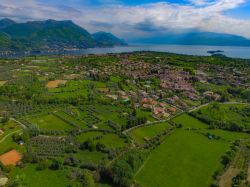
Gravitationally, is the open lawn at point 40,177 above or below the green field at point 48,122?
below

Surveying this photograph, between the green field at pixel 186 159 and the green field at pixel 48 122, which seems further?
the green field at pixel 48 122

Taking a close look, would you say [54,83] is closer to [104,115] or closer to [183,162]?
[104,115]

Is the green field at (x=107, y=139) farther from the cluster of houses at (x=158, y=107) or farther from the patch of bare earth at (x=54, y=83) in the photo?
the patch of bare earth at (x=54, y=83)

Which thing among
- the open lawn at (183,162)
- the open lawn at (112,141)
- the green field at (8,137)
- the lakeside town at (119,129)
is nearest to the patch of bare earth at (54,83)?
the lakeside town at (119,129)

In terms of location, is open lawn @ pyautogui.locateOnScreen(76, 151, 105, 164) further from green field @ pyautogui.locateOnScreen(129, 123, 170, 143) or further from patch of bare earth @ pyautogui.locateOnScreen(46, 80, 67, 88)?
patch of bare earth @ pyautogui.locateOnScreen(46, 80, 67, 88)

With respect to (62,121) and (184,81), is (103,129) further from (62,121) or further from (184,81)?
(184,81)
